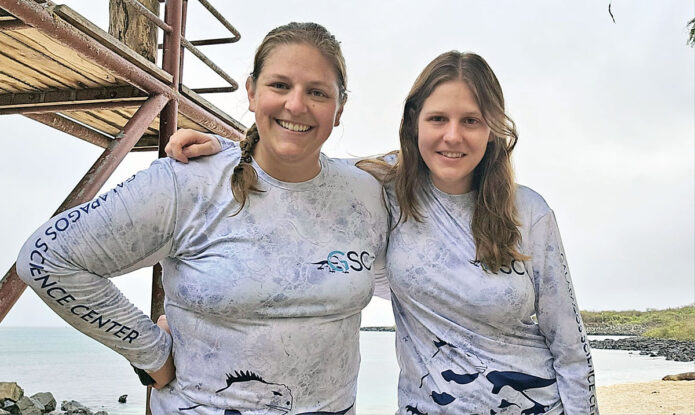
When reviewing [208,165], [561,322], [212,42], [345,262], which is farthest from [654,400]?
[208,165]

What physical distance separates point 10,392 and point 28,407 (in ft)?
1.36

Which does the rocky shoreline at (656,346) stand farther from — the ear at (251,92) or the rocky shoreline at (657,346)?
the ear at (251,92)

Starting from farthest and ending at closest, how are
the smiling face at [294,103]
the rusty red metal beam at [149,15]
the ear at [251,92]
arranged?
the rusty red metal beam at [149,15], the ear at [251,92], the smiling face at [294,103]

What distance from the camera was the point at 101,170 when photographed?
169 inches

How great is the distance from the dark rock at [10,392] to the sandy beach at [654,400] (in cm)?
1069

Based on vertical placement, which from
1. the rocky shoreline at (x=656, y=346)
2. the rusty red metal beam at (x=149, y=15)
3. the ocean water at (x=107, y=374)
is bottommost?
the ocean water at (x=107, y=374)

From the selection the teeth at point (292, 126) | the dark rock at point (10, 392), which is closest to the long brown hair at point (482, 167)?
the teeth at point (292, 126)

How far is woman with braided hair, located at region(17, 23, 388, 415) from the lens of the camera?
1852 millimetres

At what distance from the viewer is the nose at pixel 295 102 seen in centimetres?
191

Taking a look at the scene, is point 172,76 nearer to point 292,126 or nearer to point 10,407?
point 292,126

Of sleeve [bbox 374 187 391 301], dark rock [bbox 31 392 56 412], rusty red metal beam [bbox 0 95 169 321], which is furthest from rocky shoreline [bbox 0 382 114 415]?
sleeve [bbox 374 187 391 301]

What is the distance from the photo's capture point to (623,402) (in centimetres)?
1291

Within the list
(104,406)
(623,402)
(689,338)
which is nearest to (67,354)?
(104,406)

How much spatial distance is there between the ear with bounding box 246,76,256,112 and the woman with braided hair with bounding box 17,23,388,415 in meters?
0.02
